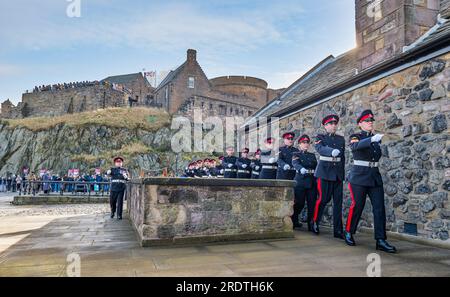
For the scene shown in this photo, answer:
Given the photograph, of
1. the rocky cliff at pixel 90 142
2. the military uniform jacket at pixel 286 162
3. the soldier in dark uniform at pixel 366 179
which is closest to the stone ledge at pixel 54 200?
the military uniform jacket at pixel 286 162

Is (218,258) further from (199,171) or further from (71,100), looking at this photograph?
(71,100)

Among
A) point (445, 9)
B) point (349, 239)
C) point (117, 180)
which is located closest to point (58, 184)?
point (117, 180)

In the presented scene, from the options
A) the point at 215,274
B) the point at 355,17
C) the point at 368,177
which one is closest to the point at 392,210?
the point at 368,177

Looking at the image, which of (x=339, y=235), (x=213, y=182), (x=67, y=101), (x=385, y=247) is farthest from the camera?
(x=67, y=101)

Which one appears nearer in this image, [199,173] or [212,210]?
[212,210]

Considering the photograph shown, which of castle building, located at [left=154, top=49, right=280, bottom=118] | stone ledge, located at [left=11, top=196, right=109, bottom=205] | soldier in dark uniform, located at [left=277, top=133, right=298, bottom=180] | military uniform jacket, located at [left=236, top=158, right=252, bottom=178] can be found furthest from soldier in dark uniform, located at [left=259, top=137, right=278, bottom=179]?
castle building, located at [left=154, top=49, right=280, bottom=118]

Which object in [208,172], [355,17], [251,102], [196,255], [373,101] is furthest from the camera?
[251,102]


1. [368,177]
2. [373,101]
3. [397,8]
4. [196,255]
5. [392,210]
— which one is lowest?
[196,255]

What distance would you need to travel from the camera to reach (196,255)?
4.57m

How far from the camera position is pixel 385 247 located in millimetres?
4824

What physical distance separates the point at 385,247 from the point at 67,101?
53.3m
